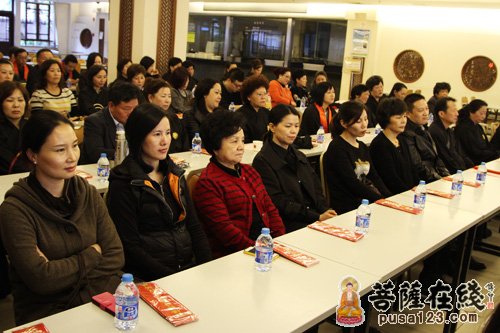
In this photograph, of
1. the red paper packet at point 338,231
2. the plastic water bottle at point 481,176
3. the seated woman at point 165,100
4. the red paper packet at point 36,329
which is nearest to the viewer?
the red paper packet at point 36,329

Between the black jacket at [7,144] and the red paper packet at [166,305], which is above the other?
the black jacket at [7,144]

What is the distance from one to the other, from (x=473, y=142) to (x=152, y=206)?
4.73 m

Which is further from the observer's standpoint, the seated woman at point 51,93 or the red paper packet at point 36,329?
the seated woman at point 51,93

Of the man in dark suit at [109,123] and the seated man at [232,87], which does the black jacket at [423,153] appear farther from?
the seated man at [232,87]

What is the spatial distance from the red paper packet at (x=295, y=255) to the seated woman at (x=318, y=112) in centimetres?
385

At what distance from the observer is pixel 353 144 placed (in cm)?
400

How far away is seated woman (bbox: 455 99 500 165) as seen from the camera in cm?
612

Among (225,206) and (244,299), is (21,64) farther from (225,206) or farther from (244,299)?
(244,299)

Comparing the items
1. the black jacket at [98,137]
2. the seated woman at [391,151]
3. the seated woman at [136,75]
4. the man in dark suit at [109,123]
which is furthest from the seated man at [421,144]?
the seated woman at [136,75]

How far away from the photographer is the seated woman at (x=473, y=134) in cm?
612

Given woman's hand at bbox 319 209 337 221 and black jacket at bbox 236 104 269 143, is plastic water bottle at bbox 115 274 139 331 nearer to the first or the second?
woman's hand at bbox 319 209 337 221

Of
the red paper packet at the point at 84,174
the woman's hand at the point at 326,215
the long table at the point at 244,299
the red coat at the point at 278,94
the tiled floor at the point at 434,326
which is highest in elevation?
the red coat at the point at 278,94

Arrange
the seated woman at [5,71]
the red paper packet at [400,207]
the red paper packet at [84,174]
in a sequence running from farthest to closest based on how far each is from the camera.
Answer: the seated woman at [5,71] → the red paper packet at [84,174] → the red paper packet at [400,207]

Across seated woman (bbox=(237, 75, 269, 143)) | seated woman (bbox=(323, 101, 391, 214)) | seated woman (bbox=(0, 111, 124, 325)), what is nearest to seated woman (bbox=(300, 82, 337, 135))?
seated woman (bbox=(237, 75, 269, 143))
